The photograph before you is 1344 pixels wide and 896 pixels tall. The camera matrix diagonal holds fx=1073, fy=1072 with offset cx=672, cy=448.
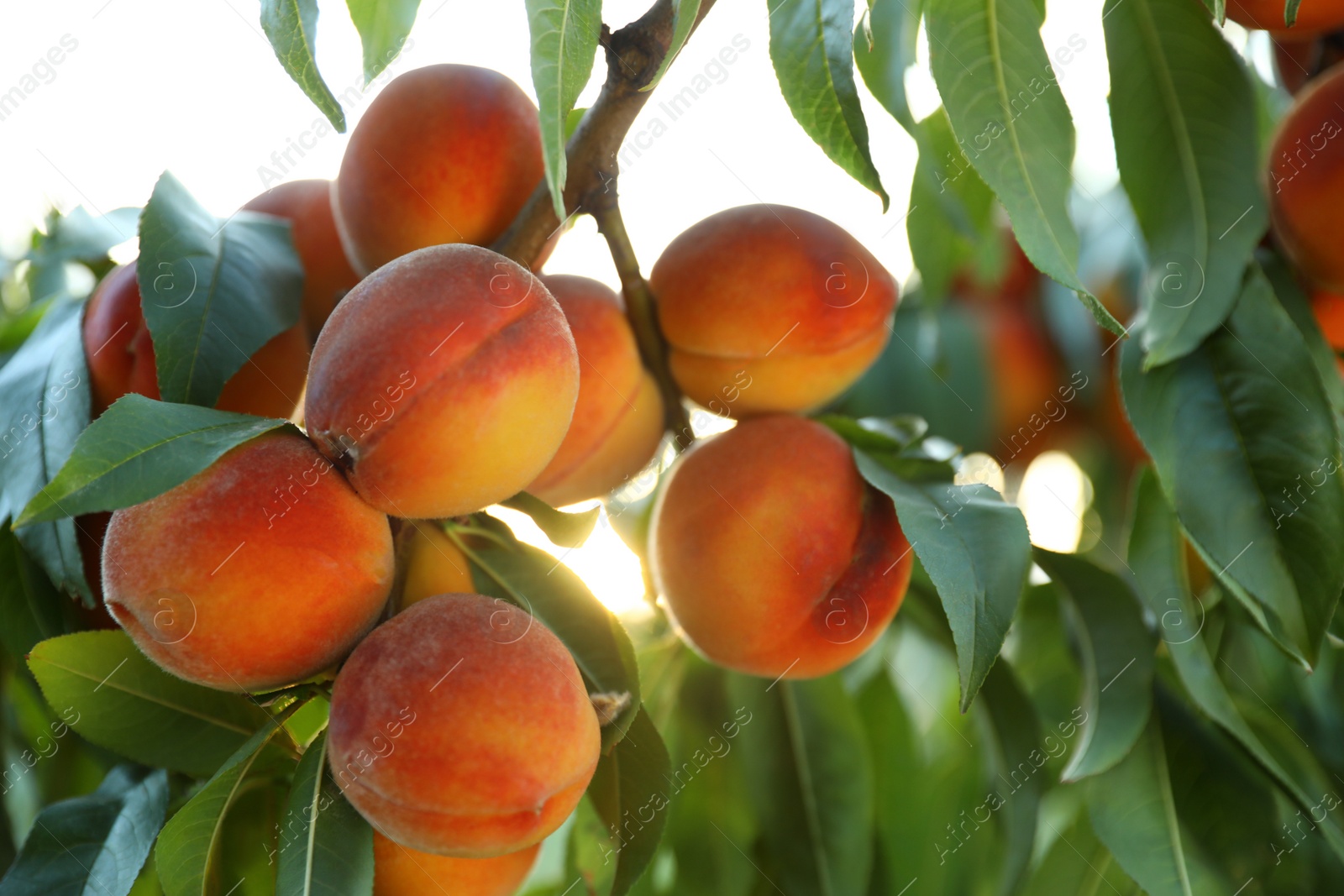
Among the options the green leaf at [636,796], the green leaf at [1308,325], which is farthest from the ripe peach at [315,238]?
the green leaf at [1308,325]

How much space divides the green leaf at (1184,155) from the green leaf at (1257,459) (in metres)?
0.03

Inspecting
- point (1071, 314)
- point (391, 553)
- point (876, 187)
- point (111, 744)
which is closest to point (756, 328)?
point (876, 187)

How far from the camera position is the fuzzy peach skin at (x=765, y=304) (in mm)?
769

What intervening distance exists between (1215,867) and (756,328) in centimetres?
50

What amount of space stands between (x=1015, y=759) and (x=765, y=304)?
421mm

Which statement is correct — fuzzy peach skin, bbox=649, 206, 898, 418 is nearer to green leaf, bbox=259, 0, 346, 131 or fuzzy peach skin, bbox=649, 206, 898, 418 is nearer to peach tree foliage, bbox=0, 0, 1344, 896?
peach tree foliage, bbox=0, 0, 1344, 896

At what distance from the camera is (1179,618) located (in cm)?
80

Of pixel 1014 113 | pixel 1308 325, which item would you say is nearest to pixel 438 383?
pixel 1014 113

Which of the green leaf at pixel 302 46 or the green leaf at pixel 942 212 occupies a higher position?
the green leaf at pixel 302 46

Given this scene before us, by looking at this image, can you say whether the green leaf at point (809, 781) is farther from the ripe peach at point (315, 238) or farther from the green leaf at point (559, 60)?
the green leaf at point (559, 60)

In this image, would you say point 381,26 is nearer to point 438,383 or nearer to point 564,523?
point 438,383

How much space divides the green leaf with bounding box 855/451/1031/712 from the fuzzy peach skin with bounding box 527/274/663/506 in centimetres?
19

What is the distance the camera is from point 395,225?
2.35ft

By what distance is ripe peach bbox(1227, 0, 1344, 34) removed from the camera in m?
0.83
